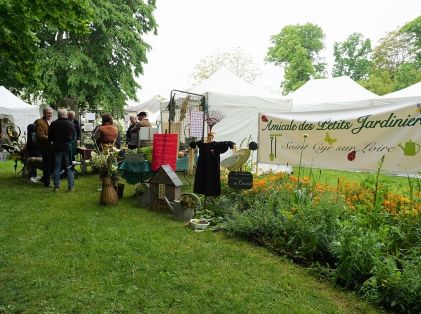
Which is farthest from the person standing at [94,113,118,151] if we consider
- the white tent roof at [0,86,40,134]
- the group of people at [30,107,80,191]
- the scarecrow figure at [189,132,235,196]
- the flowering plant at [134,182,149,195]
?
the white tent roof at [0,86,40,134]

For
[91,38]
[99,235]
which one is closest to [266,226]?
[99,235]

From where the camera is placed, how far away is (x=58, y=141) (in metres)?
7.10

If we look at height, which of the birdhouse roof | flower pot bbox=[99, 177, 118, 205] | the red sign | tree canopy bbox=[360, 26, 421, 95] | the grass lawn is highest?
tree canopy bbox=[360, 26, 421, 95]

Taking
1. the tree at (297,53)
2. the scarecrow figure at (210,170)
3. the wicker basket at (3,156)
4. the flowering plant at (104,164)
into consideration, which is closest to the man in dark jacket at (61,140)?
the flowering plant at (104,164)

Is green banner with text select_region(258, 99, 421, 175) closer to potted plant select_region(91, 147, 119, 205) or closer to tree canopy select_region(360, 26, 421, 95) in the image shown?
potted plant select_region(91, 147, 119, 205)

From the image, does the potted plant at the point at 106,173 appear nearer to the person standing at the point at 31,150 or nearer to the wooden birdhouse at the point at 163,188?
the wooden birdhouse at the point at 163,188

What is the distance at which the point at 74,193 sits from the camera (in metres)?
7.18

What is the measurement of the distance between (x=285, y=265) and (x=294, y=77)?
35.0 meters

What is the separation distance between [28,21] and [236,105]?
6651mm

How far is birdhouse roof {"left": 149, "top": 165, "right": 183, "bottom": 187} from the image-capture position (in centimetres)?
573

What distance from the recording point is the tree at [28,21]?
13.2 feet

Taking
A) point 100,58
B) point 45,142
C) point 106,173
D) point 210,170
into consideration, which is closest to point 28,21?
point 106,173

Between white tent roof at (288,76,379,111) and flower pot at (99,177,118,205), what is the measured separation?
8948 mm

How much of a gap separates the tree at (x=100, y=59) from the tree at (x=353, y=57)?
30.6 meters
